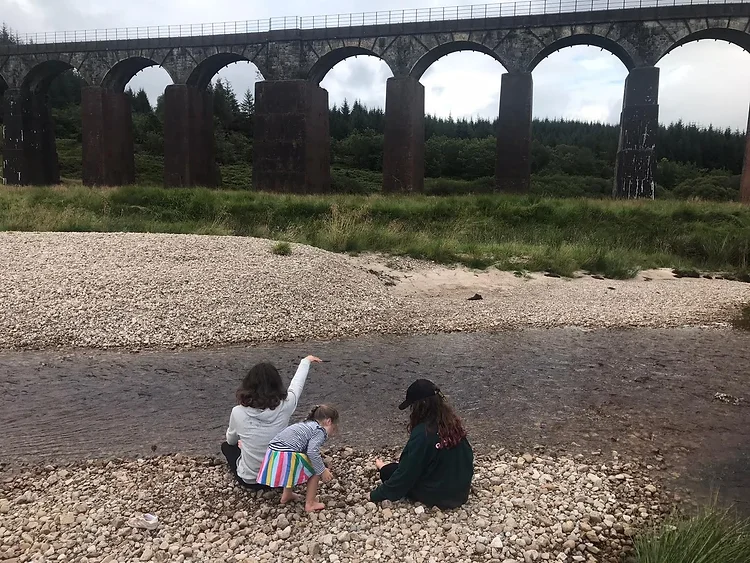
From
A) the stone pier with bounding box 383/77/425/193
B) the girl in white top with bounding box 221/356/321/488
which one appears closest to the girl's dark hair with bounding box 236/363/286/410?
the girl in white top with bounding box 221/356/321/488

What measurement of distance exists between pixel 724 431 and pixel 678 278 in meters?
8.66

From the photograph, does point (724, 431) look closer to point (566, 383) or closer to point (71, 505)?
point (566, 383)

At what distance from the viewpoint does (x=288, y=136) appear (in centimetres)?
2192

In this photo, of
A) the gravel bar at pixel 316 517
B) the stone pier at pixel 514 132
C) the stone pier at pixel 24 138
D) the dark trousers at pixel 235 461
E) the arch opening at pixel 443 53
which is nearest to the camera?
the gravel bar at pixel 316 517

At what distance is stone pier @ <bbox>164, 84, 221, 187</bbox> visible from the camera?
2352 centimetres

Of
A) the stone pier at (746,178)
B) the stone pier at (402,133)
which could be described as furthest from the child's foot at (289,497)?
the stone pier at (746,178)

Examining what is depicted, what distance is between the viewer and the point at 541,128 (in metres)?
63.5

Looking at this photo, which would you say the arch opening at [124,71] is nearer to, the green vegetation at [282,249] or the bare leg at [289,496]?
Result: the green vegetation at [282,249]

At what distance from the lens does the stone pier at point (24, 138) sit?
83.6ft

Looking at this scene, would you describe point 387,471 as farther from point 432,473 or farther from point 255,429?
point 255,429

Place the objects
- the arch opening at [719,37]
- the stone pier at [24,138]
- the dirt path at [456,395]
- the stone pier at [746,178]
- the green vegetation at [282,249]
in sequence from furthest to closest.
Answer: the stone pier at [24,138] < the stone pier at [746,178] < the arch opening at [719,37] < the green vegetation at [282,249] < the dirt path at [456,395]

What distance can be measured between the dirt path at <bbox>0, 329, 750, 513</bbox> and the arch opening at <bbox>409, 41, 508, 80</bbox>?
586 inches

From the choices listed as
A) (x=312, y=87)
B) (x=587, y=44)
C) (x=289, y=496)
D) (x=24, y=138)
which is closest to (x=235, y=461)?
(x=289, y=496)

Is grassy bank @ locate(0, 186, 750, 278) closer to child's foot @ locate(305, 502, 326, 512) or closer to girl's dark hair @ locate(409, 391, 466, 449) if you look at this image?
girl's dark hair @ locate(409, 391, 466, 449)
